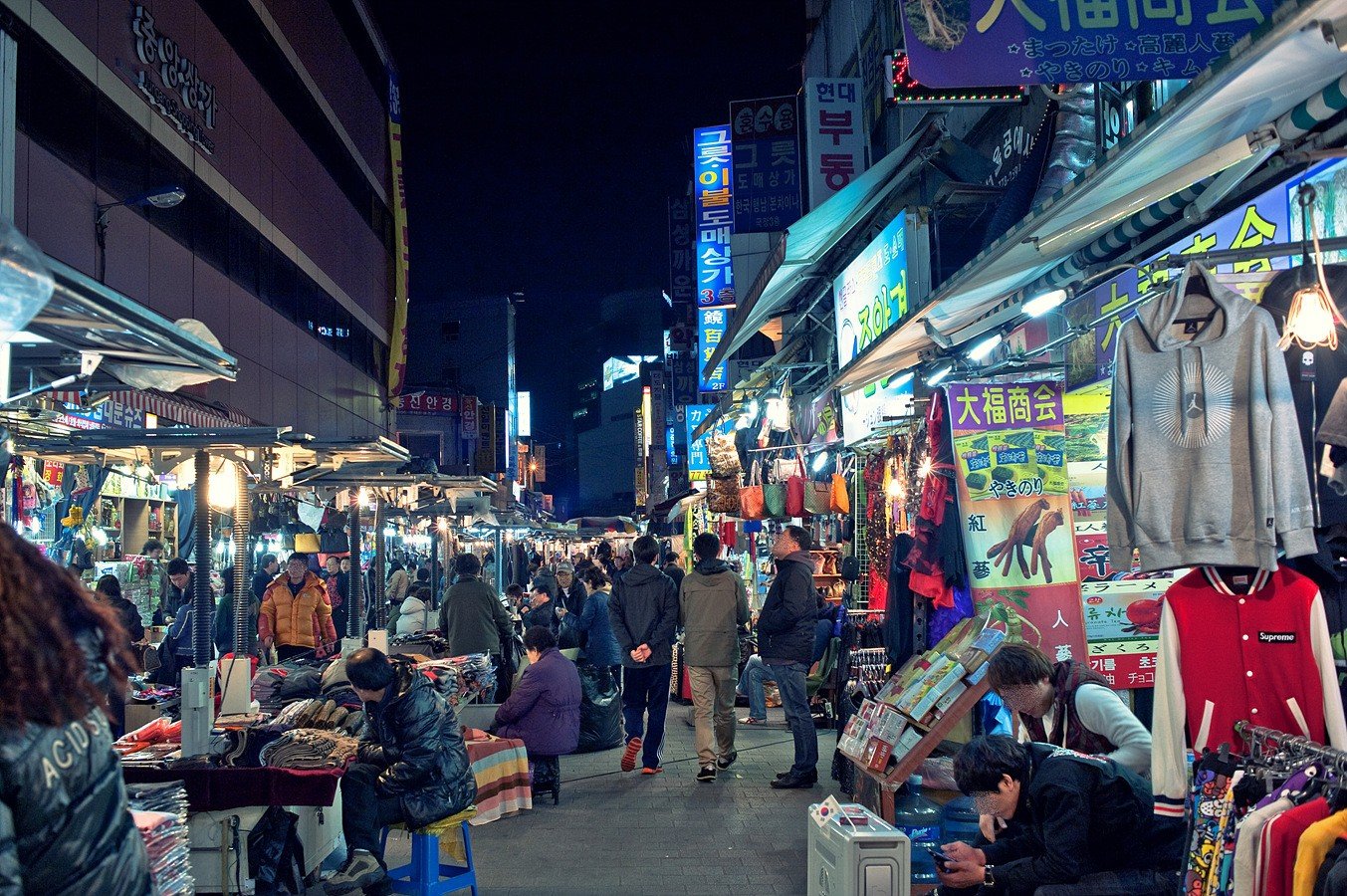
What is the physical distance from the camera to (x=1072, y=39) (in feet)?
17.7

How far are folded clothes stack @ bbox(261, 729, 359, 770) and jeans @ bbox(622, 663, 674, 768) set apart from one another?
160 inches

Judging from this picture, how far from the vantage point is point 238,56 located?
20906 millimetres

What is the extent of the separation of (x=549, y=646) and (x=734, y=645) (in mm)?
1816

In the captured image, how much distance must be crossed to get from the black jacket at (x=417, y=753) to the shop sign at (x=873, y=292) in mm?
5408

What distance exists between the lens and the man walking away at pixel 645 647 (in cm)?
1081

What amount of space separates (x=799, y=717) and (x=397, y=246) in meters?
27.9

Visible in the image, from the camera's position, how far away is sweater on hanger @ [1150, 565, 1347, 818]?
4227 mm

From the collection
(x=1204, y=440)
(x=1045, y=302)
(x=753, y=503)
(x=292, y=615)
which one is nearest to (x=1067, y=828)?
(x=1204, y=440)

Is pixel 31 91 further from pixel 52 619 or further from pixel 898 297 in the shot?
pixel 52 619

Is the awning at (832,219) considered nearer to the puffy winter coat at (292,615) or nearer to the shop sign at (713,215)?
the puffy winter coat at (292,615)

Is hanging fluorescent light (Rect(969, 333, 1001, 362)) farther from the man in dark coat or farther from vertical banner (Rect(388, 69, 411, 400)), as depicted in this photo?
vertical banner (Rect(388, 69, 411, 400))

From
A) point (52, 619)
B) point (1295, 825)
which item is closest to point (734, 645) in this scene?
point (1295, 825)

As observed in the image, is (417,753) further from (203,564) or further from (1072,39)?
(1072,39)

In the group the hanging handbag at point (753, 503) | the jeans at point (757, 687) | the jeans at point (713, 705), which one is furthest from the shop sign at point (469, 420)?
the jeans at point (713, 705)
